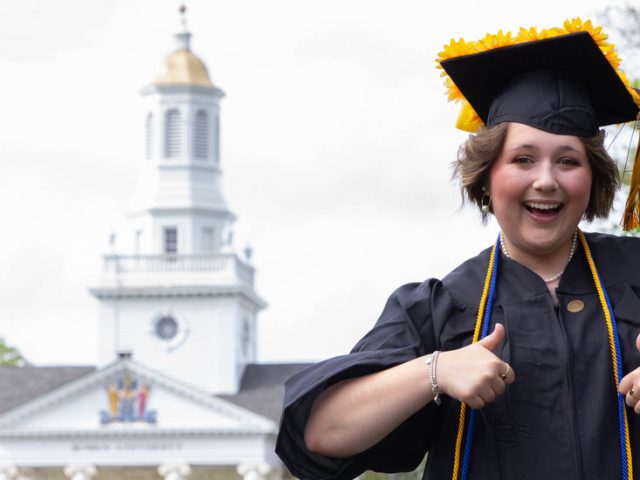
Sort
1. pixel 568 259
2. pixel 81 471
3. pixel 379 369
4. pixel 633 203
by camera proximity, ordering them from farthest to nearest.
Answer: pixel 81 471 < pixel 633 203 < pixel 568 259 < pixel 379 369

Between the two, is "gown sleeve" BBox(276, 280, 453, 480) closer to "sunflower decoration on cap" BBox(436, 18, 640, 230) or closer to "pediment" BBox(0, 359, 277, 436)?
"sunflower decoration on cap" BBox(436, 18, 640, 230)

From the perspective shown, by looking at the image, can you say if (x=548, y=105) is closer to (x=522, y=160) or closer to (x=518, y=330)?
(x=522, y=160)

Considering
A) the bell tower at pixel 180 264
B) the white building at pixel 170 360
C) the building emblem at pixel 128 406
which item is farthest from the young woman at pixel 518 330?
the bell tower at pixel 180 264

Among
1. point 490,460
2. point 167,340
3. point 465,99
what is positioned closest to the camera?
point 490,460

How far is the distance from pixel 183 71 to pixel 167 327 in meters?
9.09

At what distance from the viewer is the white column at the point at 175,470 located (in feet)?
196

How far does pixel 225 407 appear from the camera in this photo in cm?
6031

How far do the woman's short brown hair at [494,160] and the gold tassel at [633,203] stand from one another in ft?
0.44

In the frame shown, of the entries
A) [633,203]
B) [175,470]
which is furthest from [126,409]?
[633,203]

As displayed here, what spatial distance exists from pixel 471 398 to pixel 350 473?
1.52 feet

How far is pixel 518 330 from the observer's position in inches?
152

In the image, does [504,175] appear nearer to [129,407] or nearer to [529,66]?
[529,66]

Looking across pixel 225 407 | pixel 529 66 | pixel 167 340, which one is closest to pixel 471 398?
pixel 529 66

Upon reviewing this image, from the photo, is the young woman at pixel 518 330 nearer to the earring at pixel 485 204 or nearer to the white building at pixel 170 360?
the earring at pixel 485 204
